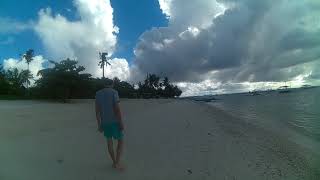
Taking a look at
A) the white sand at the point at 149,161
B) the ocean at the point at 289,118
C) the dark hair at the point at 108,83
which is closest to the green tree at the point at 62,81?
the ocean at the point at 289,118

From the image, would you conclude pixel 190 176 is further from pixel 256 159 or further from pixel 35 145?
pixel 35 145

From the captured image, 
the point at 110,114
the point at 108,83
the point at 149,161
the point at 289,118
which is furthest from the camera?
the point at 289,118

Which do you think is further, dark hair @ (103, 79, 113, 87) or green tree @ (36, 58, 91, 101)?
green tree @ (36, 58, 91, 101)

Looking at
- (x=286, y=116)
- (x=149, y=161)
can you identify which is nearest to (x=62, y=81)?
(x=286, y=116)

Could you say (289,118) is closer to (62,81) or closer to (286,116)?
(286,116)

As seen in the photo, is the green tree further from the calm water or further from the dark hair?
the dark hair

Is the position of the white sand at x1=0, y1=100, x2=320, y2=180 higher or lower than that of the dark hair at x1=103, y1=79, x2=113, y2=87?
lower

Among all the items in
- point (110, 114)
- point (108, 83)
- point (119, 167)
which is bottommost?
point (119, 167)

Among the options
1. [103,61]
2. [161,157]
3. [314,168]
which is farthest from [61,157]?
[103,61]

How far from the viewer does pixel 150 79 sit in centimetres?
12288

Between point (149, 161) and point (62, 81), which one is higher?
point (62, 81)

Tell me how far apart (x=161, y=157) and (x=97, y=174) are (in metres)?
1.89

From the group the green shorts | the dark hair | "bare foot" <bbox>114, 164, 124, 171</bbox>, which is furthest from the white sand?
the dark hair

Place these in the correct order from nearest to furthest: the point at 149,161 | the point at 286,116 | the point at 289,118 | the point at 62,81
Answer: the point at 149,161 → the point at 289,118 → the point at 286,116 → the point at 62,81
